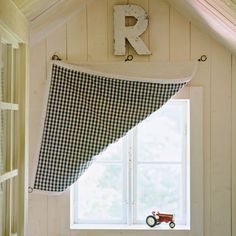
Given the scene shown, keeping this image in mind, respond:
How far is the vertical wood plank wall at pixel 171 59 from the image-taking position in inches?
105

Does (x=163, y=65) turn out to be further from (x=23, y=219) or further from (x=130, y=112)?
(x=23, y=219)

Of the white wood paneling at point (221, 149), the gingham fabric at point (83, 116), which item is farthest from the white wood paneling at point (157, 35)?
the white wood paneling at point (221, 149)

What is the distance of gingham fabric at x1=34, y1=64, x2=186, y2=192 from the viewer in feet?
8.50

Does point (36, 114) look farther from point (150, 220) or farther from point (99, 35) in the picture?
point (150, 220)

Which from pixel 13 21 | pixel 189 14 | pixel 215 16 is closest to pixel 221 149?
pixel 189 14

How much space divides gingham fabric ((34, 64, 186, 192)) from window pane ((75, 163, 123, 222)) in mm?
229

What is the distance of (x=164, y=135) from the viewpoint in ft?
9.27

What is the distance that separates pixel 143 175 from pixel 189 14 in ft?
3.48

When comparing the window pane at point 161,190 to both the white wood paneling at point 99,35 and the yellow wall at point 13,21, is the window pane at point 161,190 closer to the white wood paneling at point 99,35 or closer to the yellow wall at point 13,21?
the white wood paneling at point 99,35

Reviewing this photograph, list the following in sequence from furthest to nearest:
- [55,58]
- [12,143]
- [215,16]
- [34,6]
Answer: [55,58] < [215,16] < [34,6] < [12,143]

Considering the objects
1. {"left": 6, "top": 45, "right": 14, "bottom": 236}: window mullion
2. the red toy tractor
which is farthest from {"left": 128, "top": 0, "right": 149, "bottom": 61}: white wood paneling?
{"left": 6, "top": 45, "right": 14, "bottom": 236}: window mullion

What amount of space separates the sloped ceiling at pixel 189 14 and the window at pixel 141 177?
55 centimetres

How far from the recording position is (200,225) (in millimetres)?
2686

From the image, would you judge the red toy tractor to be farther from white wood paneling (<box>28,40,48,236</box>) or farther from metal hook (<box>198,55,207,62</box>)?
metal hook (<box>198,55,207,62</box>)
